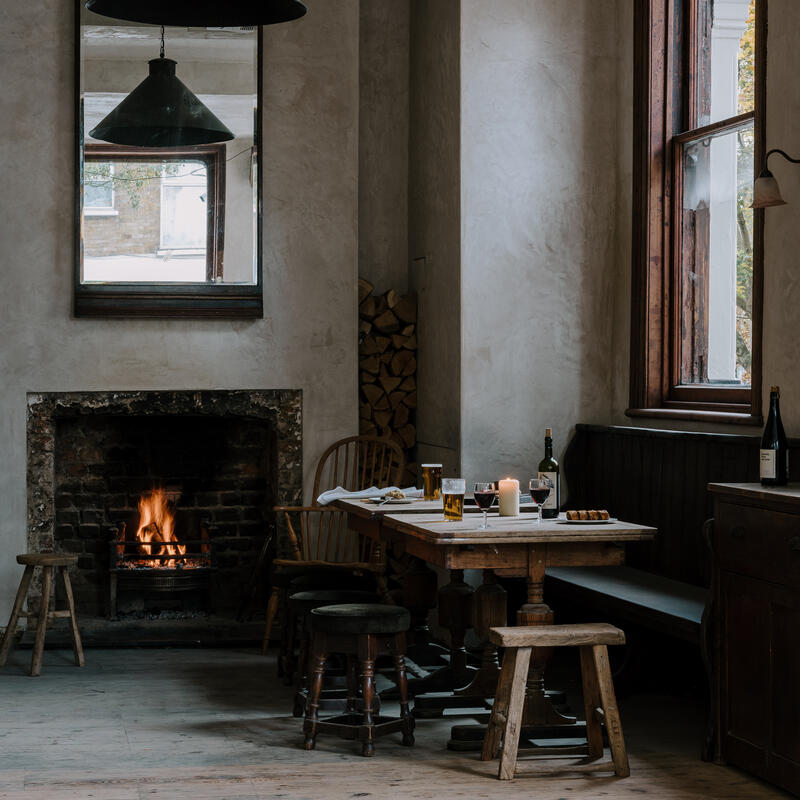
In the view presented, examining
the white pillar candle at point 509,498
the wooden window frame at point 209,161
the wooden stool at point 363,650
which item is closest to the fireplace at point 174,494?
the wooden window frame at point 209,161

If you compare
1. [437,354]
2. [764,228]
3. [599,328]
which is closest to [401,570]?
[437,354]

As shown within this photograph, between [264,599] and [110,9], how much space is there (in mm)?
4154

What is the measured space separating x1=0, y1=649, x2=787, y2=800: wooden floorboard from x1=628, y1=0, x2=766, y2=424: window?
4.86 ft

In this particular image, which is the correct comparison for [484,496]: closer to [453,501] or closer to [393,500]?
[453,501]

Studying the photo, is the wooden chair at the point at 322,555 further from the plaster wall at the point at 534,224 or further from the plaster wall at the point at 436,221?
the plaster wall at the point at 534,224

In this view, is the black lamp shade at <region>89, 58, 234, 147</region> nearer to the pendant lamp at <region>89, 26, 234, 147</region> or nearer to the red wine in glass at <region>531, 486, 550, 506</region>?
the pendant lamp at <region>89, 26, 234, 147</region>

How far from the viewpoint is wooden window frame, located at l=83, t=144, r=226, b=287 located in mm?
6141

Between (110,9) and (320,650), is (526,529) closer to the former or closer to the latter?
(320,650)

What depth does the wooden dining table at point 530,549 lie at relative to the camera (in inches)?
156

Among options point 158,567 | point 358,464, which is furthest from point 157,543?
point 358,464

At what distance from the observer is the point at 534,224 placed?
5969 millimetres

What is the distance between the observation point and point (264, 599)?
22.1 feet

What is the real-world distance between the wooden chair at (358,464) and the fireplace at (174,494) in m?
0.15

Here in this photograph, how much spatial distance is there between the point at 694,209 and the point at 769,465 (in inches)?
77.1
